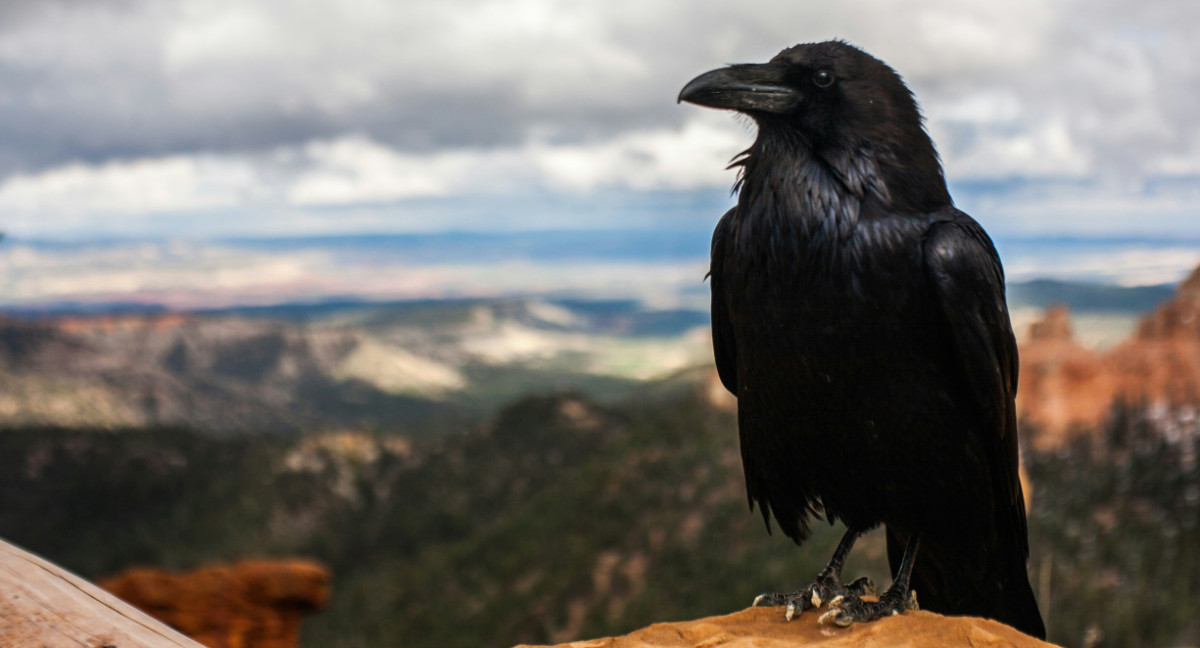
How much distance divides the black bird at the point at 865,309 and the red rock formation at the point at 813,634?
0.55 feet

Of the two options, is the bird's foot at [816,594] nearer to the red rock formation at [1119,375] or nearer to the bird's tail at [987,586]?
the bird's tail at [987,586]

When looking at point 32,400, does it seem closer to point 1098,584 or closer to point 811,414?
point 1098,584

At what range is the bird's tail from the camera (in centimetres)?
517

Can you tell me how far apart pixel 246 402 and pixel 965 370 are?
99219mm

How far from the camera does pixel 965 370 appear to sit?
4570 millimetres

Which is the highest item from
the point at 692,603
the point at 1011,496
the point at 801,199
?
the point at 801,199

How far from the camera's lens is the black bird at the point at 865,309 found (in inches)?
174

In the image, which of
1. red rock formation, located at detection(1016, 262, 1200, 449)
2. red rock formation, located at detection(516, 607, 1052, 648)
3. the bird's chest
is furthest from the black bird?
red rock formation, located at detection(1016, 262, 1200, 449)

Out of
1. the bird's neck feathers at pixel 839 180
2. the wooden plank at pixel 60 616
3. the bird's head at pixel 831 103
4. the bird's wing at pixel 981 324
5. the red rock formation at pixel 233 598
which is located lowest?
the red rock formation at pixel 233 598

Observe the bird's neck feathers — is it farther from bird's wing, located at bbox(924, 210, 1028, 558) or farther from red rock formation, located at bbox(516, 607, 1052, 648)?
red rock formation, located at bbox(516, 607, 1052, 648)

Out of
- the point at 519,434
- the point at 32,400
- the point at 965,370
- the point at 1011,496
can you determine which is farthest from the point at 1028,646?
the point at 32,400

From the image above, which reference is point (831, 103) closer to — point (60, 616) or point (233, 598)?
point (60, 616)

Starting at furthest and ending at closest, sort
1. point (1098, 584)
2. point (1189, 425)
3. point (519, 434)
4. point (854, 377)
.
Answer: point (519, 434) < point (1189, 425) < point (1098, 584) < point (854, 377)

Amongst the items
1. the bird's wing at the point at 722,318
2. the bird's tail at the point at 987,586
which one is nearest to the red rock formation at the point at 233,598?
the bird's wing at the point at 722,318
